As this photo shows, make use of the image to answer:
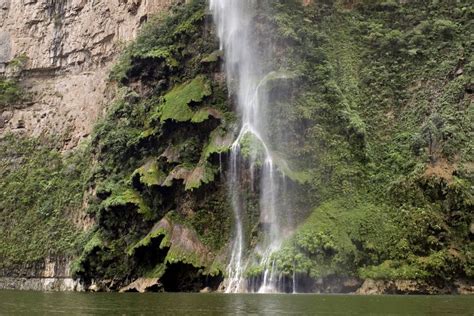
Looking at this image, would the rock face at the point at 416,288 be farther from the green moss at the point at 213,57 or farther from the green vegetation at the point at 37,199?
the green vegetation at the point at 37,199

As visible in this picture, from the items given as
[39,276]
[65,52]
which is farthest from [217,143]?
[65,52]

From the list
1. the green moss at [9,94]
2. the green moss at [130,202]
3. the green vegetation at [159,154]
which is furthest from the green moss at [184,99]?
the green moss at [9,94]

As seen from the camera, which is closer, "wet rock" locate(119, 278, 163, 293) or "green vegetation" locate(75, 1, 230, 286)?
"wet rock" locate(119, 278, 163, 293)

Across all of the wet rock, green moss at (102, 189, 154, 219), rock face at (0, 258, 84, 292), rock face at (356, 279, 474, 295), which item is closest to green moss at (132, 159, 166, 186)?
green moss at (102, 189, 154, 219)

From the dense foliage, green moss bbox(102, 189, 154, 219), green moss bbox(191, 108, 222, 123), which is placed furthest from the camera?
green moss bbox(191, 108, 222, 123)

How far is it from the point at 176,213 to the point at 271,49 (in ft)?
54.0

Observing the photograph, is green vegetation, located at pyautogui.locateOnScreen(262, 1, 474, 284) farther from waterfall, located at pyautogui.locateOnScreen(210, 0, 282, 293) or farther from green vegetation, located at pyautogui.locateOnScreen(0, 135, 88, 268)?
green vegetation, located at pyautogui.locateOnScreen(0, 135, 88, 268)

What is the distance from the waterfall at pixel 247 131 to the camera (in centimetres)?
4538

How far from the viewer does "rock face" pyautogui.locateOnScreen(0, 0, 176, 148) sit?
73.2 metres

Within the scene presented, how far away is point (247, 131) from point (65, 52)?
35.5m

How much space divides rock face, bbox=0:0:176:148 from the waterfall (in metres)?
14.2

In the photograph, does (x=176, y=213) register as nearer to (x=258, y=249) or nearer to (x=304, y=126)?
(x=258, y=249)

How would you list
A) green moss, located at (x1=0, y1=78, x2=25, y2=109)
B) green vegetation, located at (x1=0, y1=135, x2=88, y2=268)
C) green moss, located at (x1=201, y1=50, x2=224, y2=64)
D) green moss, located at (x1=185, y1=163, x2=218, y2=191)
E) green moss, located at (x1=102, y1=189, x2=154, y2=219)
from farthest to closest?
green moss, located at (x1=0, y1=78, x2=25, y2=109)
green vegetation, located at (x1=0, y1=135, x2=88, y2=268)
green moss, located at (x1=201, y1=50, x2=224, y2=64)
green moss, located at (x1=102, y1=189, x2=154, y2=219)
green moss, located at (x1=185, y1=163, x2=218, y2=191)

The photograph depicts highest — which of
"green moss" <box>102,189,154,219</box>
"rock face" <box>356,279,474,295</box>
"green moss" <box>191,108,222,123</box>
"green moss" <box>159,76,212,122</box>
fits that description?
"green moss" <box>159,76,212,122</box>
